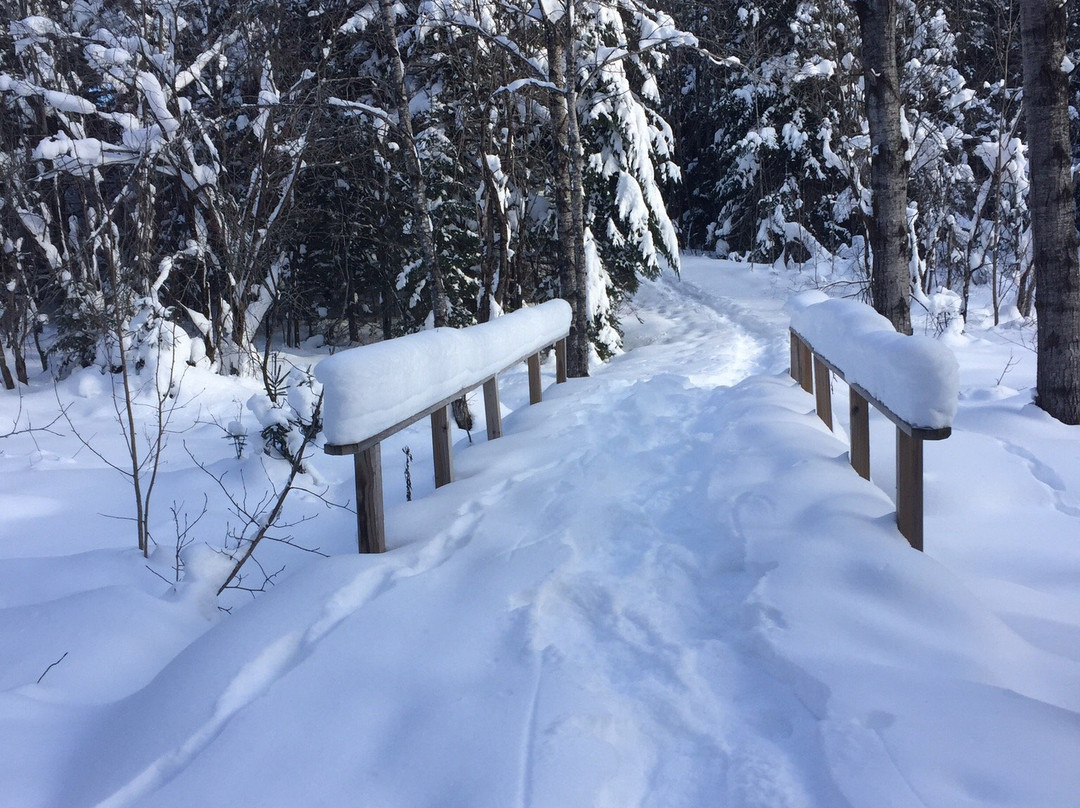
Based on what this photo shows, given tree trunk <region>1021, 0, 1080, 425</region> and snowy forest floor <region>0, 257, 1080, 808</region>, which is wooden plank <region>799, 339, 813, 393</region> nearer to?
snowy forest floor <region>0, 257, 1080, 808</region>

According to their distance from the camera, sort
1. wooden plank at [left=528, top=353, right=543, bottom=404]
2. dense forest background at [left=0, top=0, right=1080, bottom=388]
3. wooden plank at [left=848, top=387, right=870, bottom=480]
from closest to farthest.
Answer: wooden plank at [left=848, top=387, right=870, bottom=480]
wooden plank at [left=528, top=353, right=543, bottom=404]
dense forest background at [left=0, top=0, right=1080, bottom=388]

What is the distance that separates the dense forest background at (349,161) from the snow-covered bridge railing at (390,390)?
3883mm

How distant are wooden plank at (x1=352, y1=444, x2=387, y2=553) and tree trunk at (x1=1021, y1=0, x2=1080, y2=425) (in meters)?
5.05

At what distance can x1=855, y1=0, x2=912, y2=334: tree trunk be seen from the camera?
5.75 meters

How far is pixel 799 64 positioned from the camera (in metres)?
17.8

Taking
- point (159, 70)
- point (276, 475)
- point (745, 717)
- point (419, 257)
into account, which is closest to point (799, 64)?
point (419, 257)

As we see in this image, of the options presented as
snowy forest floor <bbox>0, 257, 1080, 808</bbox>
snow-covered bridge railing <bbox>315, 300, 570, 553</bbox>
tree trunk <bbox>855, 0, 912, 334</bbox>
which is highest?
tree trunk <bbox>855, 0, 912, 334</bbox>

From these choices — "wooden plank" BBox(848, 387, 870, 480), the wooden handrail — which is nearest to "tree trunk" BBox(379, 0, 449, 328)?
the wooden handrail

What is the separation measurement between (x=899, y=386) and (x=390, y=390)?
2.24 m

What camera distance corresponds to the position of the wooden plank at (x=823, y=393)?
538 cm

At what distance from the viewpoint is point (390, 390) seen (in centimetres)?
357

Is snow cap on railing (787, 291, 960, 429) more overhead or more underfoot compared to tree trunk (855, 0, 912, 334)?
more underfoot

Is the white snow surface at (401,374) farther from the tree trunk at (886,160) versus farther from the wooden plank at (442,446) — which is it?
the tree trunk at (886,160)

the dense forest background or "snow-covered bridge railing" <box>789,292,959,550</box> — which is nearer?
"snow-covered bridge railing" <box>789,292,959,550</box>
